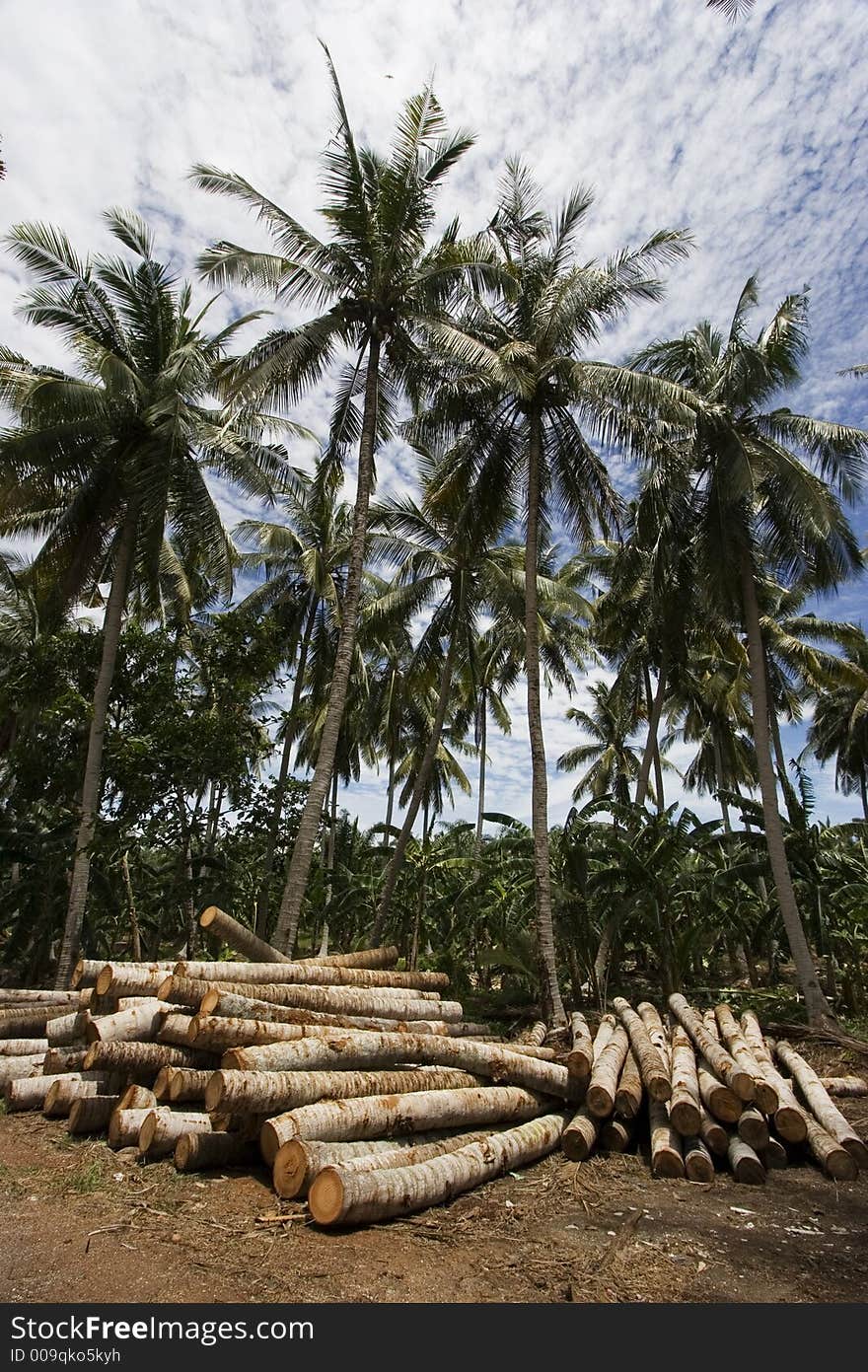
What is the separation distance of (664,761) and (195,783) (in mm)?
30811

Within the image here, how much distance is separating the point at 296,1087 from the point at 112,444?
558 inches

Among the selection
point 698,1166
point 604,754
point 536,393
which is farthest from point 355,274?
point 604,754

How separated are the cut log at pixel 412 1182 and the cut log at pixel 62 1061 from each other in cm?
468

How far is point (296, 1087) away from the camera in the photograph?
6.52m

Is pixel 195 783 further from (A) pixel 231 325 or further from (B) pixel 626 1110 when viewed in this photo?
(B) pixel 626 1110

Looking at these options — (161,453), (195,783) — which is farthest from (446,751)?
(161,453)

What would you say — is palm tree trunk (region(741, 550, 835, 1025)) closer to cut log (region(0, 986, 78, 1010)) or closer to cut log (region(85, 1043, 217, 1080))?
cut log (region(85, 1043, 217, 1080))

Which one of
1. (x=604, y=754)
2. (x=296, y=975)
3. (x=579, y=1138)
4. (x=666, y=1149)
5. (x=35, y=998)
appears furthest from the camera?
(x=604, y=754)

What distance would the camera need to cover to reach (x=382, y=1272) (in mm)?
4762

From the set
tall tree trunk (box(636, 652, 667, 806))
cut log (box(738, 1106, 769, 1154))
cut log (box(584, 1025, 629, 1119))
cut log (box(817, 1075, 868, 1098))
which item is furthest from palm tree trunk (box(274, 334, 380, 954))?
tall tree trunk (box(636, 652, 667, 806))

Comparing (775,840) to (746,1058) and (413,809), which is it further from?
(413,809)

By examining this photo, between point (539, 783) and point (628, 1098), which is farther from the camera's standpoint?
point (539, 783)

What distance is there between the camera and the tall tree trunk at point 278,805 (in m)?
18.2

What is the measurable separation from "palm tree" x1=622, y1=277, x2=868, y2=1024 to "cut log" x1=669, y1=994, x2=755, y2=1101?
15.3ft
